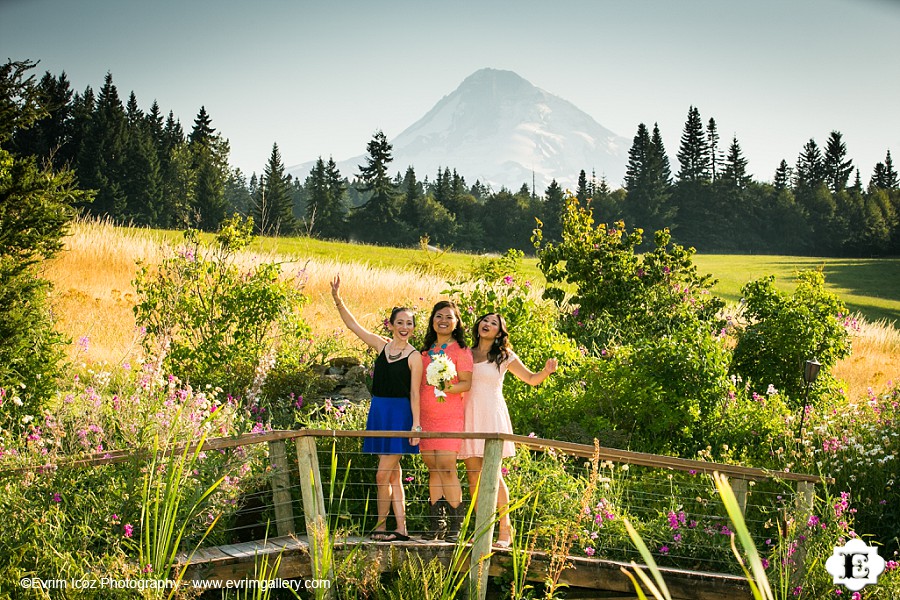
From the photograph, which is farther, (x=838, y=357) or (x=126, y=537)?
(x=838, y=357)

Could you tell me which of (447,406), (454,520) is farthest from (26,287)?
(454,520)

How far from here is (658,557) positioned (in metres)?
5.83

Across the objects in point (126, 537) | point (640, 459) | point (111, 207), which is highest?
point (111, 207)

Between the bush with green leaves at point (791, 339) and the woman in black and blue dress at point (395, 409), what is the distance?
5.28m

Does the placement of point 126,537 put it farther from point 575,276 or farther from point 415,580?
point 575,276

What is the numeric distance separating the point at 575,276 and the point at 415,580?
7197 millimetres

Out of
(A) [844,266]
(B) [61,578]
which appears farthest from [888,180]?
(B) [61,578]

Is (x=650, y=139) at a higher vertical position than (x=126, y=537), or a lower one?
higher

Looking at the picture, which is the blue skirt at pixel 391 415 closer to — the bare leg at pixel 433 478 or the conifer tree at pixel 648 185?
the bare leg at pixel 433 478

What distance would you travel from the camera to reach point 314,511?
5.06 meters

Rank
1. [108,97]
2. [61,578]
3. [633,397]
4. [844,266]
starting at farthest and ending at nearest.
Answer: [108,97], [844,266], [633,397], [61,578]

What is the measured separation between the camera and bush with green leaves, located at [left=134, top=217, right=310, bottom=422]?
8.77 metres

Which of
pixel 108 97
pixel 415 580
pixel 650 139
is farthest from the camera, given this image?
pixel 650 139

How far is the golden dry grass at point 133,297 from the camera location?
11.2 meters
